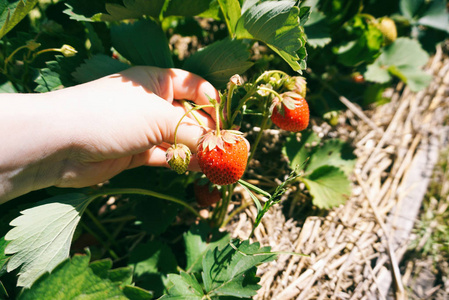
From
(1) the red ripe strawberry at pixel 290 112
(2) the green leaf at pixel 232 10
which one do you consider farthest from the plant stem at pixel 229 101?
(2) the green leaf at pixel 232 10

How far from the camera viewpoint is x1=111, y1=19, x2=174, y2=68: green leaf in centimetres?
88

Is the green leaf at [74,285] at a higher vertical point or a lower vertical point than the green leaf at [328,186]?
higher

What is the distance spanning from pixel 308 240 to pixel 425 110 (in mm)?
976

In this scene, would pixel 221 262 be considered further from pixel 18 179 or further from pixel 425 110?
pixel 425 110

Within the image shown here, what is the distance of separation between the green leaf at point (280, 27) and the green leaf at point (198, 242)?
21.6 inches

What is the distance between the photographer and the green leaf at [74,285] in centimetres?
60

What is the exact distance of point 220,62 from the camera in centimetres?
85

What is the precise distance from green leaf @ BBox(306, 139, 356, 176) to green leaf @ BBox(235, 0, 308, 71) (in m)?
0.52

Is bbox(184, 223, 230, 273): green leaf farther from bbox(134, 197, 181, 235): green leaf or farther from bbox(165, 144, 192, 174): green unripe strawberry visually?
bbox(165, 144, 192, 174): green unripe strawberry

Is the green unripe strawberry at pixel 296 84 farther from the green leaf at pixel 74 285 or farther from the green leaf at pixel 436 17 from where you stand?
the green leaf at pixel 436 17

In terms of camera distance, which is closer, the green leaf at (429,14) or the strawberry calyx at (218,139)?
the strawberry calyx at (218,139)

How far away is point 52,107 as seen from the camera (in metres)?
0.71

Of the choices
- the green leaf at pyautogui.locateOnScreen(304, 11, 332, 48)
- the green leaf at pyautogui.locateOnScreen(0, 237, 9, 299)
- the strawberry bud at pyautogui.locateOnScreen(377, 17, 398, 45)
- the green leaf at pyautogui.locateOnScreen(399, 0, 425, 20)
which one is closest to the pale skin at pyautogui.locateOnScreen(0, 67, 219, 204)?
the green leaf at pyautogui.locateOnScreen(0, 237, 9, 299)

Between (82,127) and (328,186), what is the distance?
2.58ft
